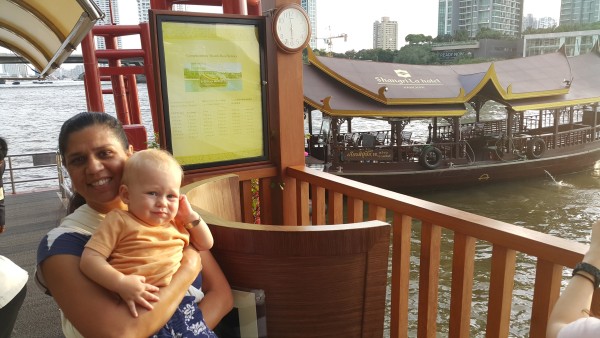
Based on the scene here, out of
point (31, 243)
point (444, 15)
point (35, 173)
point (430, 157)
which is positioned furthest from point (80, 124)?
point (444, 15)

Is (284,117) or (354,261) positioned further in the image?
(284,117)

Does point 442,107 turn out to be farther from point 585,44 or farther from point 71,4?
point 585,44

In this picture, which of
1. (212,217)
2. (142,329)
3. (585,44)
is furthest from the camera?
(585,44)

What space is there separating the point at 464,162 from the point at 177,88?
1207 cm

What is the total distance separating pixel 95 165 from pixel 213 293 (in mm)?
509

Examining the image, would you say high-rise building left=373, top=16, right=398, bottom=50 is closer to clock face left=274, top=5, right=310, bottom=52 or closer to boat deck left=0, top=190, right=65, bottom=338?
boat deck left=0, top=190, right=65, bottom=338

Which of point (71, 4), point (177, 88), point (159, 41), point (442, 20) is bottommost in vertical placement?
point (177, 88)

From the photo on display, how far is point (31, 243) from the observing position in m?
5.05

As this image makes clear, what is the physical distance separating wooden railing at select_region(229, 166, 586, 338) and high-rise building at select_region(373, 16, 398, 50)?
40.4 m

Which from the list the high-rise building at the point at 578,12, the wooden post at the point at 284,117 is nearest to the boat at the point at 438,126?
the wooden post at the point at 284,117

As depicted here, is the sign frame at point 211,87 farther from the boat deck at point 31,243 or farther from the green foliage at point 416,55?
the green foliage at point 416,55

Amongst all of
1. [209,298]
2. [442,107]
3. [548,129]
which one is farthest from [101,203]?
[548,129]

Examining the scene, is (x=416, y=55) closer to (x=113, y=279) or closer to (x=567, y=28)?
(x=567, y=28)

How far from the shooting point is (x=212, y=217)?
1588 millimetres
